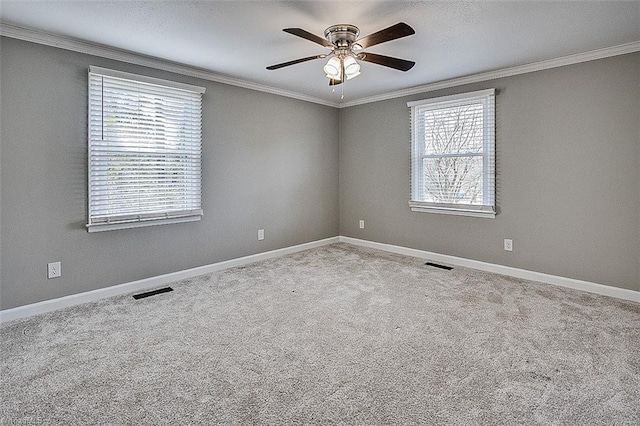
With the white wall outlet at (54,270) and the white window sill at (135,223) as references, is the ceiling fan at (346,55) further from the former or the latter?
the white wall outlet at (54,270)

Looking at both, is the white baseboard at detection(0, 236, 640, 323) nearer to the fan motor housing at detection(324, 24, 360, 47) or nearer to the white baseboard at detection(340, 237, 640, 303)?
the white baseboard at detection(340, 237, 640, 303)

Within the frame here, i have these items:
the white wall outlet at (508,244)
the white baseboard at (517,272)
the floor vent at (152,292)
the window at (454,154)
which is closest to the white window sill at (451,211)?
the window at (454,154)

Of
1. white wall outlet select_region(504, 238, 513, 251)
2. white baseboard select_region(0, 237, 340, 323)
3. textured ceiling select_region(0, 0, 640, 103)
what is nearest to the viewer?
textured ceiling select_region(0, 0, 640, 103)

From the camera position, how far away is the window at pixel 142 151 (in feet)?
10.5

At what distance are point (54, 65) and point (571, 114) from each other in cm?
480

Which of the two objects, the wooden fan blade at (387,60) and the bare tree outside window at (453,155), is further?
the bare tree outside window at (453,155)

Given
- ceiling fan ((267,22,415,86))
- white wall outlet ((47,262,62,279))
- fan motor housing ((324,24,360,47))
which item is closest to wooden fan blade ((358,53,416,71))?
ceiling fan ((267,22,415,86))

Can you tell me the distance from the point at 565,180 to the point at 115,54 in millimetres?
4562

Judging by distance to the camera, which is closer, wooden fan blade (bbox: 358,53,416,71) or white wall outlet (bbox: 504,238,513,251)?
wooden fan blade (bbox: 358,53,416,71)

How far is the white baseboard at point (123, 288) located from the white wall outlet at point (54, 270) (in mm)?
209

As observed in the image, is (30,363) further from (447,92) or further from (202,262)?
(447,92)

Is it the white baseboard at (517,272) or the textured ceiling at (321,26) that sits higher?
the textured ceiling at (321,26)

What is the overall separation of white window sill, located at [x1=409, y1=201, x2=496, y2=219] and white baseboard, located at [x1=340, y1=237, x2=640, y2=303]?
561 mm

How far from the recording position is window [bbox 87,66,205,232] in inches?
126
